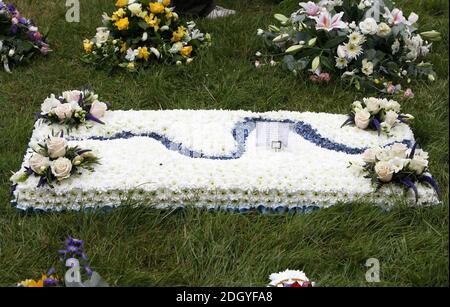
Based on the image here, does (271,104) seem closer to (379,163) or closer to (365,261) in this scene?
(379,163)

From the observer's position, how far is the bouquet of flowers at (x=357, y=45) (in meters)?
5.16

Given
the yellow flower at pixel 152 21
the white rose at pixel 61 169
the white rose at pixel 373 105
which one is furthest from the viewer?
the yellow flower at pixel 152 21

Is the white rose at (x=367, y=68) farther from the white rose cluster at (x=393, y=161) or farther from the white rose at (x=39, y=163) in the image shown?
the white rose at (x=39, y=163)

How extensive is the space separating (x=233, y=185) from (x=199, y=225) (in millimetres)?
318

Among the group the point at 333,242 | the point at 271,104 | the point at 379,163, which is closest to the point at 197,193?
the point at 333,242

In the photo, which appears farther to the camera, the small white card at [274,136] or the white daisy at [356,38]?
the white daisy at [356,38]

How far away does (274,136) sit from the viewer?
4.11 m

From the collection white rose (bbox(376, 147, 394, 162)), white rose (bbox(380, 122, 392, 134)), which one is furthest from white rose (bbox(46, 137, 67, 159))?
white rose (bbox(380, 122, 392, 134))

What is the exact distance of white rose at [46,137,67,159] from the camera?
3734 mm

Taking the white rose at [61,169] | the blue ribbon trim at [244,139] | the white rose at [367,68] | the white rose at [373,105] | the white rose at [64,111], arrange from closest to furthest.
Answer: the white rose at [61,169] < the blue ribbon trim at [244,139] < the white rose at [64,111] < the white rose at [373,105] < the white rose at [367,68]

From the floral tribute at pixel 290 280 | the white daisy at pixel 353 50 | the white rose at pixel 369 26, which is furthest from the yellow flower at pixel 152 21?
the floral tribute at pixel 290 280

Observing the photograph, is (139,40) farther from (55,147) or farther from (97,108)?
(55,147)

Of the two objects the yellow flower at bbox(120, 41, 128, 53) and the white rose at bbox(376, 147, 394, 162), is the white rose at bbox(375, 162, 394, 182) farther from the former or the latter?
the yellow flower at bbox(120, 41, 128, 53)

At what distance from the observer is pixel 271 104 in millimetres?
4988
